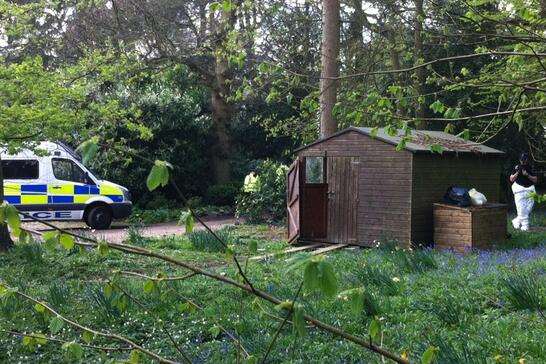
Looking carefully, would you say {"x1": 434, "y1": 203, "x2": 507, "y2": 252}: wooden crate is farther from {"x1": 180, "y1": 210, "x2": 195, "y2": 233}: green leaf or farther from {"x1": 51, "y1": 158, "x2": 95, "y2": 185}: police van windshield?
{"x1": 180, "y1": 210, "x2": 195, "y2": 233}: green leaf

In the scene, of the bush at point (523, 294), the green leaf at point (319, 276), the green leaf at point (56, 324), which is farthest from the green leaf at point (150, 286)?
the bush at point (523, 294)

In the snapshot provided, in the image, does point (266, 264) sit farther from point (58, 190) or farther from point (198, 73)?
Result: point (198, 73)

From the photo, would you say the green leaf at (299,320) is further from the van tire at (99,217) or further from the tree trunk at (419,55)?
the van tire at (99,217)

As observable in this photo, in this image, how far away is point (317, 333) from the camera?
→ 240 inches

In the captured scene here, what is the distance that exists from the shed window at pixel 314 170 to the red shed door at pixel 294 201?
30 cm

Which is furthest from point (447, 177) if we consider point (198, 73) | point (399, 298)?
point (198, 73)

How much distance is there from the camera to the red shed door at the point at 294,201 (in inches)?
578

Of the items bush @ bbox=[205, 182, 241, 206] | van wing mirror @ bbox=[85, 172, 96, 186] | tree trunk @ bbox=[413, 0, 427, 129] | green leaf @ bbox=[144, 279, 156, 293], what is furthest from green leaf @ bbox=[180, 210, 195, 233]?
bush @ bbox=[205, 182, 241, 206]

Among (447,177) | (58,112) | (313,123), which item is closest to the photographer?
(58,112)

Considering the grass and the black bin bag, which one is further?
the black bin bag

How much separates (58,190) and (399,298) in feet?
44.3

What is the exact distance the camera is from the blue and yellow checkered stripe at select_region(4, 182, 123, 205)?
18125 mm

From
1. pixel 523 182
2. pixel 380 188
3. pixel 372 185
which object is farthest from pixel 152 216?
pixel 523 182

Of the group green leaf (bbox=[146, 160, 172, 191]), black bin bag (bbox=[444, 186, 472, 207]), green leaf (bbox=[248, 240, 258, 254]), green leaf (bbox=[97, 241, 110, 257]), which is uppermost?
green leaf (bbox=[146, 160, 172, 191])
